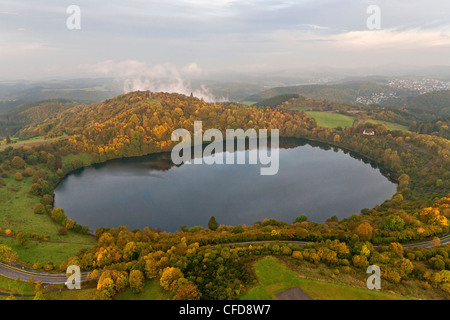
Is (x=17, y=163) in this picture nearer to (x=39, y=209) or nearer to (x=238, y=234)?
(x=39, y=209)

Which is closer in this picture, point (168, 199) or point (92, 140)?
point (168, 199)

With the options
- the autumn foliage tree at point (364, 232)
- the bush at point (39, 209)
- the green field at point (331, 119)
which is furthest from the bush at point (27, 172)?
the green field at point (331, 119)

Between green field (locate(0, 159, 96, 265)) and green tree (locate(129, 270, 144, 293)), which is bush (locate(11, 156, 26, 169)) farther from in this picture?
green tree (locate(129, 270, 144, 293))

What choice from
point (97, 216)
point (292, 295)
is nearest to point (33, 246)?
point (97, 216)

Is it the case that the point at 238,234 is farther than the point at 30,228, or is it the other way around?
the point at 30,228

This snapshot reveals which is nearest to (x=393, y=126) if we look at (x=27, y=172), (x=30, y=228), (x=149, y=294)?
(x=149, y=294)

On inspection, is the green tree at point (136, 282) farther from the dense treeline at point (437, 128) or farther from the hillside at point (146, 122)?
the dense treeline at point (437, 128)

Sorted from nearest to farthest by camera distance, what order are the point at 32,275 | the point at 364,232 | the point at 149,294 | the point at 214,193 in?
1. the point at 149,294
2. the point at 32,275
3. the point at 364,232
4. the point at 214,193
